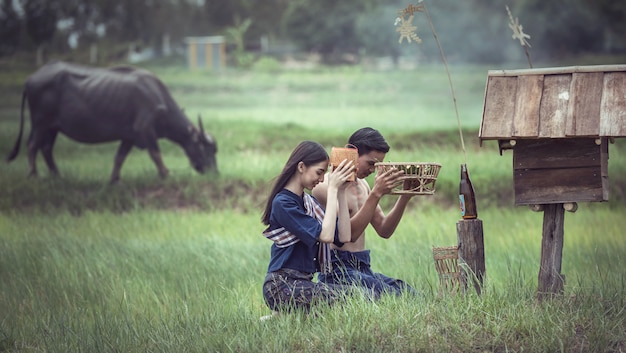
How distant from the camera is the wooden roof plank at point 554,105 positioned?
4453mm

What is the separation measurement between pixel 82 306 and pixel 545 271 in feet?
9.38

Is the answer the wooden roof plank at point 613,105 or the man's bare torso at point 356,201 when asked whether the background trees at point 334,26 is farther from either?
the wooden roof plank at point 613,105

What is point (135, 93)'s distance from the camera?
33.8 ft

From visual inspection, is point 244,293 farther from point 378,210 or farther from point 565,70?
point 565,70

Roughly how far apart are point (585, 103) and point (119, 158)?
664 cm

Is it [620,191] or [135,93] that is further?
[135,93]

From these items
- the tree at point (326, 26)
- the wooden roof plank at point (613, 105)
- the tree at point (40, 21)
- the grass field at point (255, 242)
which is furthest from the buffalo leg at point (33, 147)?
the wooden roof plank at point (613, 105)

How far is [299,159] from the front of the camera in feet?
14.8

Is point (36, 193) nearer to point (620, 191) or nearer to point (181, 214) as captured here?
point (181, 214)

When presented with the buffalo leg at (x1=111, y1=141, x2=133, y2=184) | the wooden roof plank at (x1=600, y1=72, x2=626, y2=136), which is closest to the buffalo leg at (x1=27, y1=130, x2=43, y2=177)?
the buffalo leg at (x1=111, y1=141, x2=133, y2=184)

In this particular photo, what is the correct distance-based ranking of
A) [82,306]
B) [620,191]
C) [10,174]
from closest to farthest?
1. [82,306]
2. [620,191]
3. [10,174]

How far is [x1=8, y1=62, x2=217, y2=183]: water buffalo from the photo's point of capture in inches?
404

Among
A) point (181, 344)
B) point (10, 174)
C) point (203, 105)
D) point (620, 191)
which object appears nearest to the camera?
point (181, 344)

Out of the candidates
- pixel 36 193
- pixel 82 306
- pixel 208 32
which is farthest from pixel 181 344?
pixel 208 32
